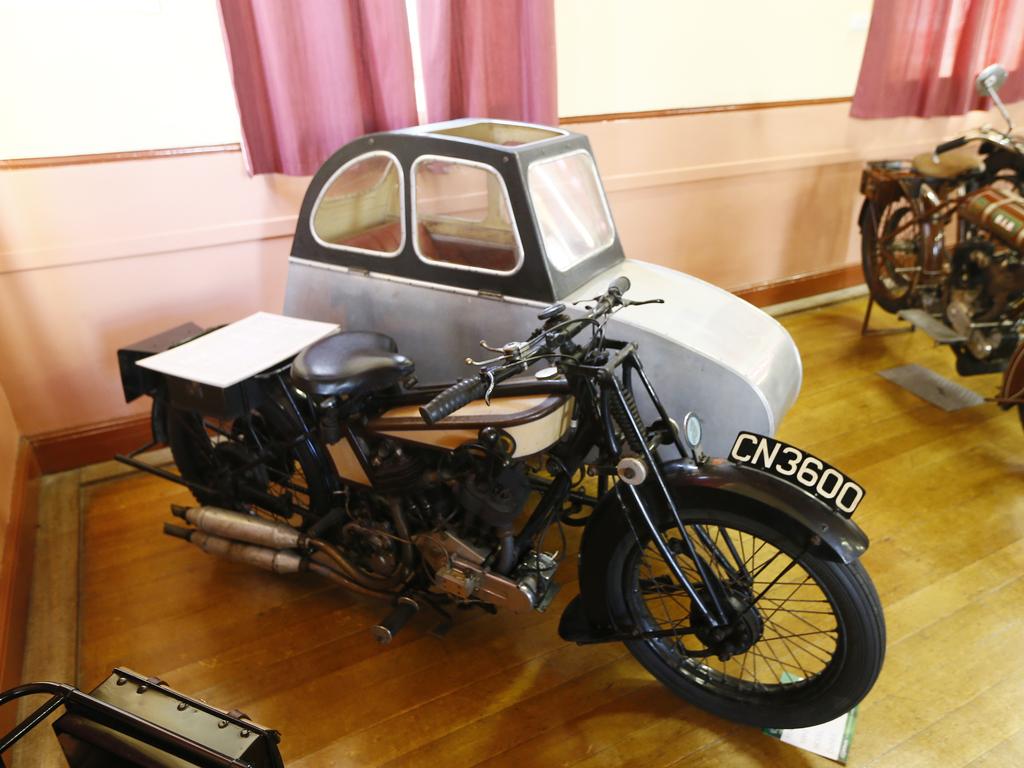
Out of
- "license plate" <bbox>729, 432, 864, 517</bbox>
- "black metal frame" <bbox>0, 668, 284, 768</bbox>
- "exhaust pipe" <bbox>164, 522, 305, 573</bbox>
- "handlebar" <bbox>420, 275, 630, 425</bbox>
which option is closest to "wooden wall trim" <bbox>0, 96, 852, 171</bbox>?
"exhaust pipe" <bbox>164, 522, 305, 573</bbox>

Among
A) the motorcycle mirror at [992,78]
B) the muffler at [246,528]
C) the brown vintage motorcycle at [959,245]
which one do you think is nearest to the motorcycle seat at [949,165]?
the brown vintage motorcycle at [959,245]

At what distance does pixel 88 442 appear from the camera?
2.83m

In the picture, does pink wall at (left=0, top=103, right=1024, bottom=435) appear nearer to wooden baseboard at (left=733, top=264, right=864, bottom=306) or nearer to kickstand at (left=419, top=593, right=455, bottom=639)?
wooden baseboard at (left=733, top=264, right=864, bottom=306)

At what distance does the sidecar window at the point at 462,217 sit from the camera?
2137 millimetres

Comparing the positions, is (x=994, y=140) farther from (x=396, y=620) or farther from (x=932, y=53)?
(x=396, y=620)

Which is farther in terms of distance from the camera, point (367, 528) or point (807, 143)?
point (807, 143)

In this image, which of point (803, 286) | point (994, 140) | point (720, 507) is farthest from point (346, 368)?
point (803, 286)

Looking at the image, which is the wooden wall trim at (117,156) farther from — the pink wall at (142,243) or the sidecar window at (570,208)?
the sidecar window at (570,208)

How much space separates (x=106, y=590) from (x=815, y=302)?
13.2 feet

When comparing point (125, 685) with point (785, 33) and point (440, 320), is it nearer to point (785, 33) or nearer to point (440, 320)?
point (440, 320)

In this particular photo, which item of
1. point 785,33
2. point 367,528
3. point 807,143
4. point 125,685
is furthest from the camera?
point 807,143

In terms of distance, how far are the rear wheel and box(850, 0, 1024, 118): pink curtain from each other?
588 millimetres

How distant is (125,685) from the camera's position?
1247mm

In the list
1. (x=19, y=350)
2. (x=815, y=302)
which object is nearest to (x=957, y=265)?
(x=815, y=302)
